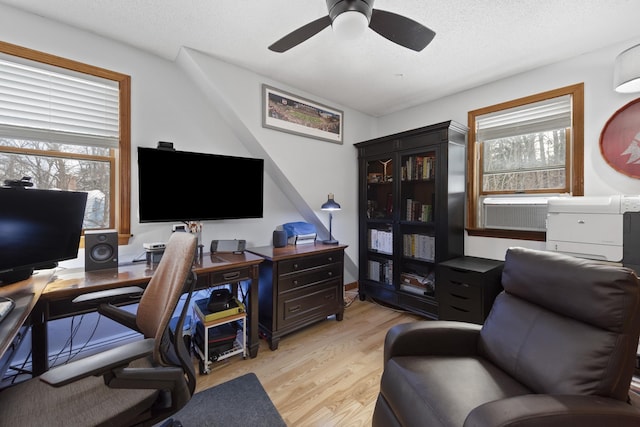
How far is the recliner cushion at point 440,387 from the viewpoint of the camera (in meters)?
1.01

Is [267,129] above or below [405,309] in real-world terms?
above

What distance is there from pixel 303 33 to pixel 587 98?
92.2 inches

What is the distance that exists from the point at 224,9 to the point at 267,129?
0.99 meters

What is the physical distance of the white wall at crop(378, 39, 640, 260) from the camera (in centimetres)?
206

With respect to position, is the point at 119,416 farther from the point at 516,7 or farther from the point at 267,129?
the point at 516,7

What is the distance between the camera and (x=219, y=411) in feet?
5.12

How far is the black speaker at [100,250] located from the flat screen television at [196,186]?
0.73ft

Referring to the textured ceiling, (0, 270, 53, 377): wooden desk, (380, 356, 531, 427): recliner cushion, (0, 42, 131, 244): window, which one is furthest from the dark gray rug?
the textured ceiling

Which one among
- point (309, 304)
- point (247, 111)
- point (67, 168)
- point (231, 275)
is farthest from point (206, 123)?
point (309, 304)

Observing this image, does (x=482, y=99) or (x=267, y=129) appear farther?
(x=482, y=99)

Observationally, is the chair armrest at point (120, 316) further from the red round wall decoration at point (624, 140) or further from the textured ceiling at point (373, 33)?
the red round wall decoration at point (624, 140)

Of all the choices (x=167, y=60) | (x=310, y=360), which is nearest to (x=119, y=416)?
(x=310, y=360)

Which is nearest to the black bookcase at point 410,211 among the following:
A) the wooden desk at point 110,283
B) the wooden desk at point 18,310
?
the wooden desk at point 110,283

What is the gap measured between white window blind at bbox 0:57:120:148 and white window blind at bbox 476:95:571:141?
10.8 feet
